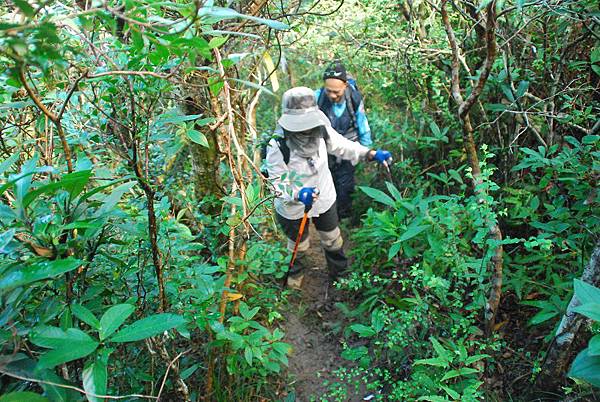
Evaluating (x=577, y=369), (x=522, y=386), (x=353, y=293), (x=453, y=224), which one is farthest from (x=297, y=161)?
(x=577, y=369)

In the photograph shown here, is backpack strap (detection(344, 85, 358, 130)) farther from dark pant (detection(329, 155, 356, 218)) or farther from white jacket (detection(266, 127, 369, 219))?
white jacket (detection(266, 127, 369, 219))

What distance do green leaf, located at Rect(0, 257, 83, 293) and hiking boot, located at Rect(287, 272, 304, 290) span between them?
3.49 meters

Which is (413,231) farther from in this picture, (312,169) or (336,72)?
(336,72)

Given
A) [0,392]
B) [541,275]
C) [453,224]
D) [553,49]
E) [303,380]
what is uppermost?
[553,49]

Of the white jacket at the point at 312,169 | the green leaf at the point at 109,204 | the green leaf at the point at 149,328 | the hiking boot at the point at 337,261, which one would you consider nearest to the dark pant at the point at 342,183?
the white jacket at the point at 312,169

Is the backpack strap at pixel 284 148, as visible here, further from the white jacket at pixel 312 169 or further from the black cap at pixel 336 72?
the black cap at pixel 336 72

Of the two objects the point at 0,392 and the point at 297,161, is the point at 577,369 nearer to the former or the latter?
the point at 0,392

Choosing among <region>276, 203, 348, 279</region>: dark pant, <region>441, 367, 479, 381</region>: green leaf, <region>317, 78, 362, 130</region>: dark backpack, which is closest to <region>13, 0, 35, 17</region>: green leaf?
<region>441, 367, 479, 381</region>: green leaf

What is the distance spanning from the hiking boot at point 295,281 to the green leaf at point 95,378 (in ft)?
10.7

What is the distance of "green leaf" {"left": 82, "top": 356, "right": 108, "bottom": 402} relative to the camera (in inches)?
55.0

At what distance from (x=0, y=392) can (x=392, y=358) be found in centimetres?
256

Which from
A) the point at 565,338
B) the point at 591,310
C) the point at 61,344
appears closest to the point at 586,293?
the point at 591,310

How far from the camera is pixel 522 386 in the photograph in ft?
9.45

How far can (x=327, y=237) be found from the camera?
457cm
